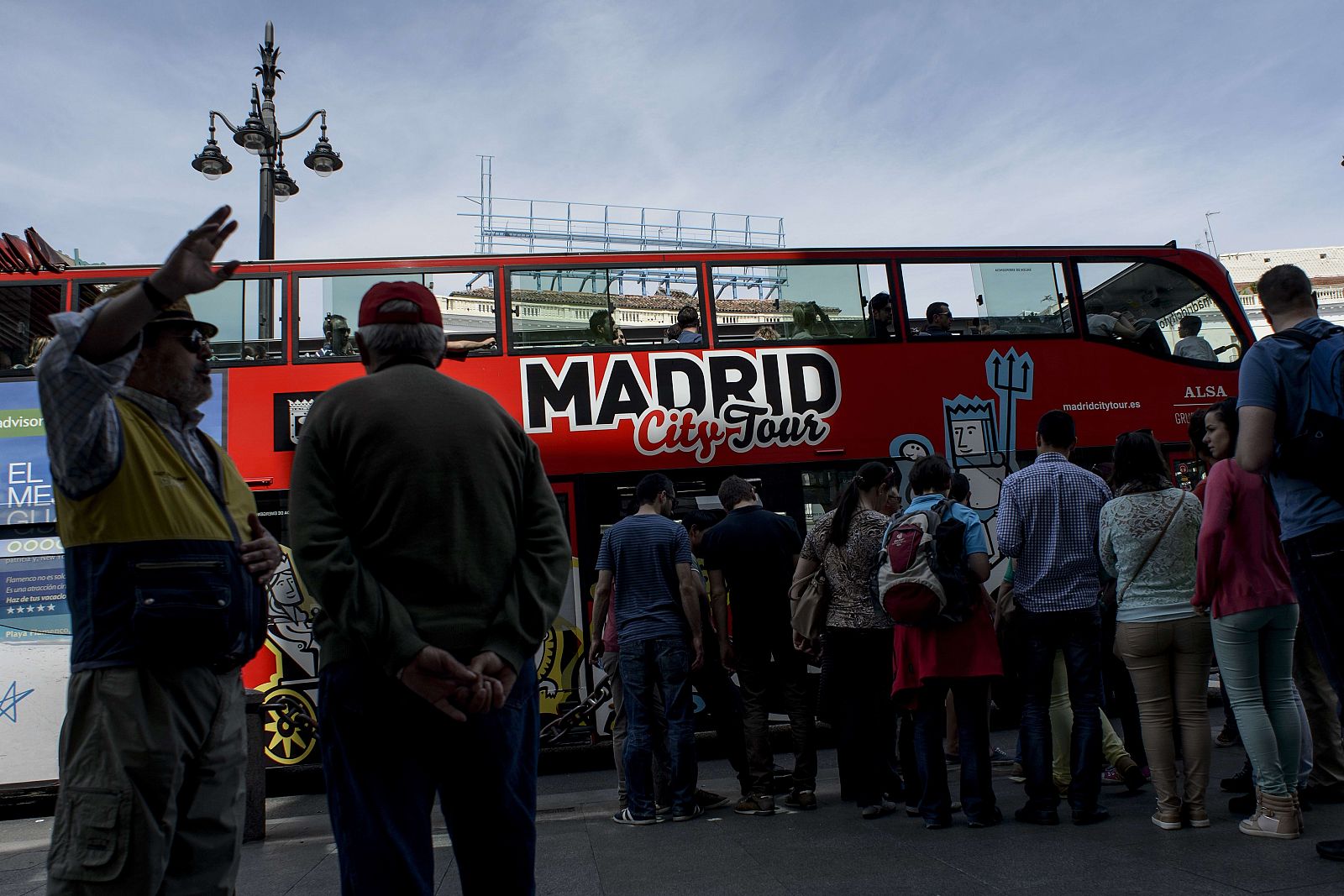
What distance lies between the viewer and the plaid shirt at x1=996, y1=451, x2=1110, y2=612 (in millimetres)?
4883

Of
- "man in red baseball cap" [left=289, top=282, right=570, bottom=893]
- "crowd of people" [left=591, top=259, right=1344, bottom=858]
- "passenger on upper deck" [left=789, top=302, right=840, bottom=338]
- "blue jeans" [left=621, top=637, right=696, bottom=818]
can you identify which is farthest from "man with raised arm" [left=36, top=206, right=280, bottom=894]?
"passenger on upper deck" [left=789, top=302, right=840, bottom=338]

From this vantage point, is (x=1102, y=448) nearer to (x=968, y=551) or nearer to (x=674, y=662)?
(x=968, y=551)

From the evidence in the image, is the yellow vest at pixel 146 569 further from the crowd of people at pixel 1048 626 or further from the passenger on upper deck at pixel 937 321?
the passenger on upper deck at pixel 937 321

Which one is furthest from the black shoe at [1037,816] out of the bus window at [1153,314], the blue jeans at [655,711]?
the bus window at [1153,314]

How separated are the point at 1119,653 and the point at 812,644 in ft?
5.28

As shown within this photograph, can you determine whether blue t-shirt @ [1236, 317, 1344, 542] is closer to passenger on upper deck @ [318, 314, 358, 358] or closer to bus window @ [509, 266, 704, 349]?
bus window @ [509, 266, 704, 349]

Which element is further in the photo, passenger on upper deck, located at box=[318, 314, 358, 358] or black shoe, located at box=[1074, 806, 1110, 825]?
passenger on upper deck, located at box=[318, 314, 358, 358]

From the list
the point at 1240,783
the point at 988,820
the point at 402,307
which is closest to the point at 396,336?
the point at 402,307

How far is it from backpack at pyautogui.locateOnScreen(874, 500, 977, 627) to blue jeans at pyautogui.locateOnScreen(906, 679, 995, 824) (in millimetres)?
348

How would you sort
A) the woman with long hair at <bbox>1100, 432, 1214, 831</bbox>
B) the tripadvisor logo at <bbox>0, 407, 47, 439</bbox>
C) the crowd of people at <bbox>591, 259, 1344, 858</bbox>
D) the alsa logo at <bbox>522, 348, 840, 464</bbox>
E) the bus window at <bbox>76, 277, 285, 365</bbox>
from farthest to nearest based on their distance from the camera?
the alsa logo at <bbox>522, 348, 840, 464</bbox>, the bus window at <bbox>76, 277, 285, 365</bbox>, the tripadvisor logo at <bbox>0, 407, 47, 439</bbox>, the woman with long hair at <bbox>1100, 432, 1214, 831</bbox>, the crowd of people at <bbox>591, 259, 1344, 858</bbox>

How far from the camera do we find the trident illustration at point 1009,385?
8336mm

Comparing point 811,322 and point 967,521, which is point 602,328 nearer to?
point 811,322

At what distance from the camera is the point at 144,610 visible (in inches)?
90.9

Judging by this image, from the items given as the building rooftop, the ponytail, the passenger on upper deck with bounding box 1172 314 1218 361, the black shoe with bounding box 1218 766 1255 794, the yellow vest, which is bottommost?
the black shoe with bounding box 1218 766 1255 794
